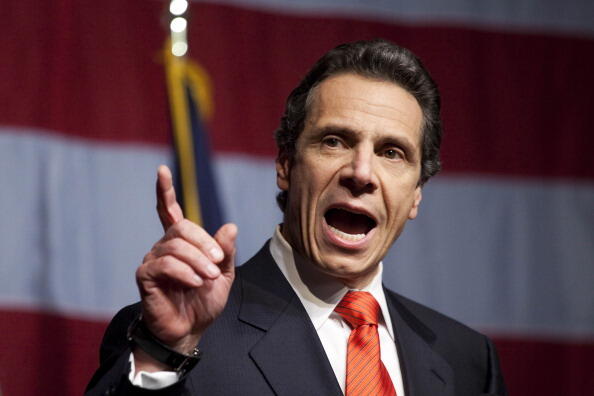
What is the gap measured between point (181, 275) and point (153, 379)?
0.60 ft

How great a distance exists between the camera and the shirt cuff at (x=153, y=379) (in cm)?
130

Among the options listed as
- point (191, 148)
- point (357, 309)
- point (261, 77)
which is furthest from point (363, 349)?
point (261, 77)

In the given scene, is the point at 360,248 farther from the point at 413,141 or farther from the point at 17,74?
the point at 17,74

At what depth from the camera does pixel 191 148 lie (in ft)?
8.59

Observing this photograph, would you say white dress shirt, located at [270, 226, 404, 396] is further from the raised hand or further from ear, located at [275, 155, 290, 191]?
the raised hand

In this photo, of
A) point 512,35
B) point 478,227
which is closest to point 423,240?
point 478,227

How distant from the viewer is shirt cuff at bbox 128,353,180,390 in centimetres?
130

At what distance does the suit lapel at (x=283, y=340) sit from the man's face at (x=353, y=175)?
4.2 inches

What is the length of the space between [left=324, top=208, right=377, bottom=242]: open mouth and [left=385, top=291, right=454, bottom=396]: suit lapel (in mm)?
194

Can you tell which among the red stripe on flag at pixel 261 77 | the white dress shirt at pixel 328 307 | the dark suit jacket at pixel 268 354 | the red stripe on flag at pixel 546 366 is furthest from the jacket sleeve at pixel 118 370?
the red stripe on flag at pixel 546 366

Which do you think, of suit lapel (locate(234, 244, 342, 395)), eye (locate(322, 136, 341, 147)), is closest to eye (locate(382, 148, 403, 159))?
eye (locate(322, 136, 341, 147))

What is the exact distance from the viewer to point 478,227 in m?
3.08

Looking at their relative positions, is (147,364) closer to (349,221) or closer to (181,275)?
(181,275)

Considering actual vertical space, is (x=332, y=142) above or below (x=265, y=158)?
above
